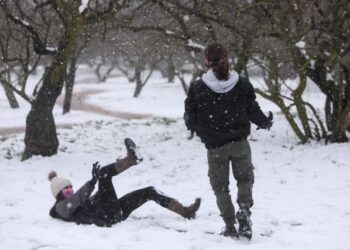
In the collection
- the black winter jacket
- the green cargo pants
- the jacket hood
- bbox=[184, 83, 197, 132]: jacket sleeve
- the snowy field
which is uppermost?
the jacket hood

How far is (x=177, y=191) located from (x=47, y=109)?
475 centimetres

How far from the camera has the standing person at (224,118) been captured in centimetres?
533

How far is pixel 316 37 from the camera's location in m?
12.4

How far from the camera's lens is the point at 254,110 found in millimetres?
5461

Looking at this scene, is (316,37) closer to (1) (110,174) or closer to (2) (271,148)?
(2) (271,148)

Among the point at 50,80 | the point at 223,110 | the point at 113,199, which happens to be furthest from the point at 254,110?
the point at 50,80

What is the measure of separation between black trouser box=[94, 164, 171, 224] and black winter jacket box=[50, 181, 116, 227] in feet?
0.14

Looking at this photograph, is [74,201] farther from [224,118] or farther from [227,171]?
[224,118]

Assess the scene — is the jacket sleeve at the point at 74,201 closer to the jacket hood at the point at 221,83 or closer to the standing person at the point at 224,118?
the standing person at the point at 224,118

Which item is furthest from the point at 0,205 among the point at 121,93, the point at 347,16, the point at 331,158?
the point at 121,93

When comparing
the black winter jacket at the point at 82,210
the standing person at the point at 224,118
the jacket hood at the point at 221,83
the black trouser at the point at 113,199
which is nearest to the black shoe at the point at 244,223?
the standing person at the point at 224,118

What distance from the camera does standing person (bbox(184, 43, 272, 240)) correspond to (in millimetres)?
5328

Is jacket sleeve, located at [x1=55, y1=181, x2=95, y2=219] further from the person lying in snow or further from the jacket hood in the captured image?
the jacket hood

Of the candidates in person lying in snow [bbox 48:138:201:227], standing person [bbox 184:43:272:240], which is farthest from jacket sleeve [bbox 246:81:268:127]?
person lying in snow [bbox 48:138:201:227]
